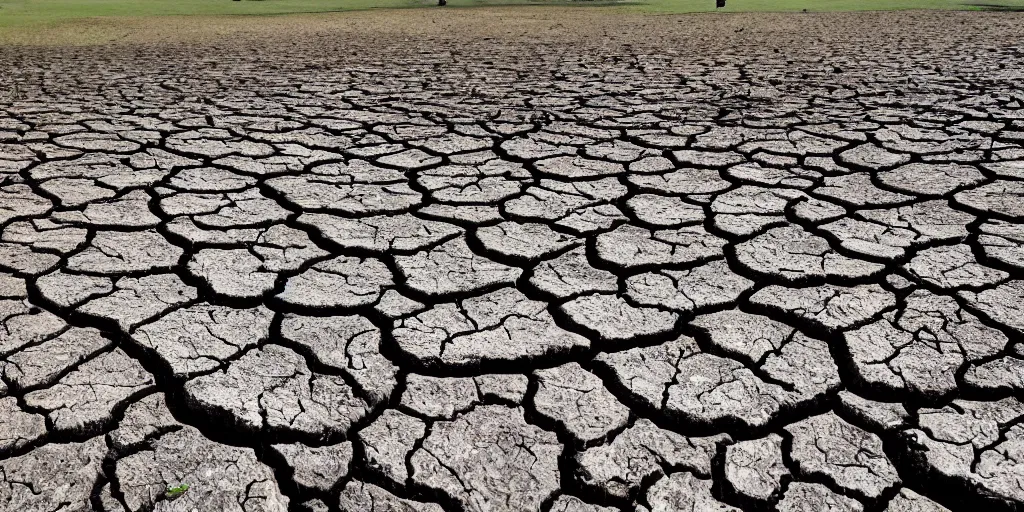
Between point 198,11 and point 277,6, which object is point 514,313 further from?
point 277,6

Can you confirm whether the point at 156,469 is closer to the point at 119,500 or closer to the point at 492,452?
the point at 119,500

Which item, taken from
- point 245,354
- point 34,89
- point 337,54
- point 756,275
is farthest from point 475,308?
point 337,54

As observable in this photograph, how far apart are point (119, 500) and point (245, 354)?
520 mm

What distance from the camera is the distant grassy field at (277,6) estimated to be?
1565cm

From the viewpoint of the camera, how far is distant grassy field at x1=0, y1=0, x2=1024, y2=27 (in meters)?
15.6

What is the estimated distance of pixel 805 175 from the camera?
328 centimetres

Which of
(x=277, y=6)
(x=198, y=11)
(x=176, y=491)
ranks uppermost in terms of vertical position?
(x=277, y=6)

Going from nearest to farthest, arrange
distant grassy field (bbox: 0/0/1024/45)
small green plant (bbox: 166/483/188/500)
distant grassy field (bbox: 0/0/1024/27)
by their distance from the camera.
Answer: small green plant (bbox: 166/483/188/500)
distant grassy field (bbox: 0/0/1024/45)
distant grassy field (bbox: 0/0/1024/27)

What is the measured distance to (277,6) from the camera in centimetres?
1898

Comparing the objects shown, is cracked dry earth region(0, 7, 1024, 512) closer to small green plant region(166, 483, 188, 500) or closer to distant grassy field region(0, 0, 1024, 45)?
small green plant region(166, 483, 188, 500)

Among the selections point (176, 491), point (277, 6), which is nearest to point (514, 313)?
point (176, 491)

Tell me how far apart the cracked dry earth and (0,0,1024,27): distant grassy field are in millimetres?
12629

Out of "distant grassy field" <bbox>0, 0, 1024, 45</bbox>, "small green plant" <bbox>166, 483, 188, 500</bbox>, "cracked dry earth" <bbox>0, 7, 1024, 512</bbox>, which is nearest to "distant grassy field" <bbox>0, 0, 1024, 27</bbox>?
"distant grassy field" <bbox>0, 0, 1024, 45</bbox>

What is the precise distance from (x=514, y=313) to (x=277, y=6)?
1882 cm
